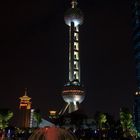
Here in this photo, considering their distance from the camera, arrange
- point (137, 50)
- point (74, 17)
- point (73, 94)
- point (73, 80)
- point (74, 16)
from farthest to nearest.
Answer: point (74, 16), point (74, 17), point (73, 80), point (73, 94), point (137, 50)

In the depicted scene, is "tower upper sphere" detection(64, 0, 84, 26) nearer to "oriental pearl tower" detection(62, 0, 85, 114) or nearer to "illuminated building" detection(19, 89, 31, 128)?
"oriental pearl tower" detection(62, 0, 85, 114)

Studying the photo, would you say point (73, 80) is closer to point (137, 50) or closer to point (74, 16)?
point (74, 16)

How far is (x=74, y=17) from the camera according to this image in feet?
561

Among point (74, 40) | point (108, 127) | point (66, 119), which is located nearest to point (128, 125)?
point (108, 127)

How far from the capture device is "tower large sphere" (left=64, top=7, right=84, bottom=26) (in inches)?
6752

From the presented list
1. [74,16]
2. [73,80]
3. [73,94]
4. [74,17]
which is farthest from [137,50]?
[74,16]

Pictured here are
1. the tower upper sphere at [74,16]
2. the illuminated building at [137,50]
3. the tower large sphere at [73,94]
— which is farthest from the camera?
the tower upper sphere at [74,16]

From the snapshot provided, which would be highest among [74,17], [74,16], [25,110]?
[74,16]

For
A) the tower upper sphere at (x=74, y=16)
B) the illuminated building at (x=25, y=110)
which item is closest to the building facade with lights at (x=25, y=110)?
the illuminated building at (x=25, y=110)

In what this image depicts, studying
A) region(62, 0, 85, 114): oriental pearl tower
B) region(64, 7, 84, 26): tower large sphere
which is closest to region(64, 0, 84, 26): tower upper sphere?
region(64, 7, 84, 26): tower large sphere

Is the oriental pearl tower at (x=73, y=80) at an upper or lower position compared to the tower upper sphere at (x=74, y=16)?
lower

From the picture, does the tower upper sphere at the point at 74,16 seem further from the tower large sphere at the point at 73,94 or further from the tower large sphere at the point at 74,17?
the tower large sphere at the point at 73,94

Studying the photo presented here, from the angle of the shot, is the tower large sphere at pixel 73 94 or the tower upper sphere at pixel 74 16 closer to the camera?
the tower large sphere at pixel 73 94

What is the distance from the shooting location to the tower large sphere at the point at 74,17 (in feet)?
563
